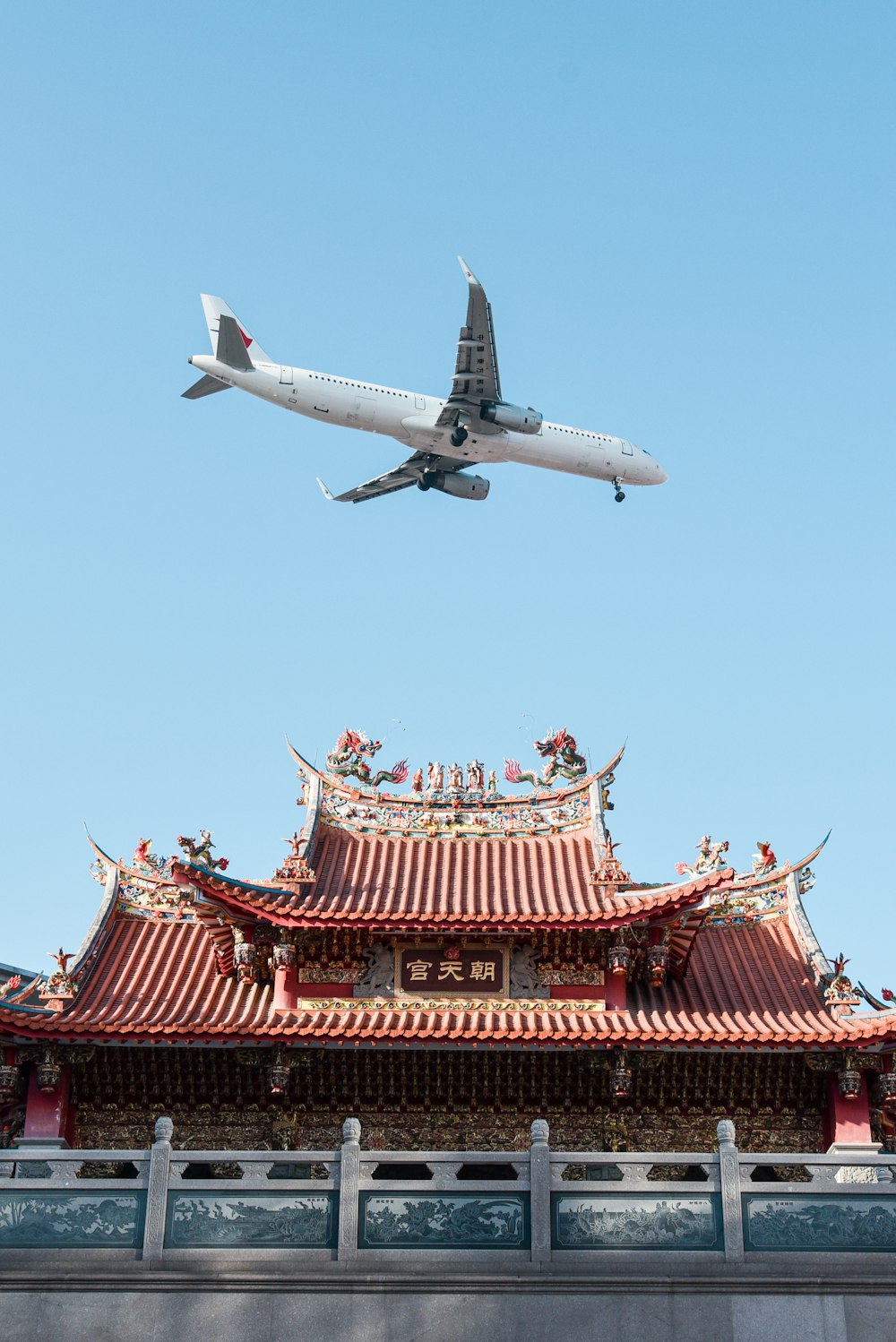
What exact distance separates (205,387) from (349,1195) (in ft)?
111

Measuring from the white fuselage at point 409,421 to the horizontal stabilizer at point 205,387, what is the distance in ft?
2.07

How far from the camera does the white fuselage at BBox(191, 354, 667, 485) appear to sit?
1861 inches

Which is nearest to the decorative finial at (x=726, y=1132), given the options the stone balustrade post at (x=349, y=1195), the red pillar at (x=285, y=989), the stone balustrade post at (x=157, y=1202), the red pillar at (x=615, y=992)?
the stone balustrade post at (x=349, y=1195)

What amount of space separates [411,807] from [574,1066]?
7.12 m

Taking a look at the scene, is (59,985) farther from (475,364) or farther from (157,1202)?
(475,364)

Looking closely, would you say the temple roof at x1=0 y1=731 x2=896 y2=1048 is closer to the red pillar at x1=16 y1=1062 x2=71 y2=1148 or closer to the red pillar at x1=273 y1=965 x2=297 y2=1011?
the red pillar at x1=273 y1=965 x2=297 y2=1011

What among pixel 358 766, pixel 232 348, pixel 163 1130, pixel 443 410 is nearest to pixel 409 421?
pixel 443 410

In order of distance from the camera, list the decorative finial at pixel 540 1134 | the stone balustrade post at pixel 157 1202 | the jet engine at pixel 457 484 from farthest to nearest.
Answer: the jet engine at pixel 457 484, the decorative finial at pixel 540 1134, the stone balustrade post at pixel 157 1202

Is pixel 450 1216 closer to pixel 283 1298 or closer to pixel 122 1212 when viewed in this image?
pixel 283 1298

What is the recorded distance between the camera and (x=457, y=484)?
52.7 metres

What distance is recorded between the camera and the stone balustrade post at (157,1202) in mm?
17641

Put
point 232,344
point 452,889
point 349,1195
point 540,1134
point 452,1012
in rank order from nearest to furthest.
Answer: point 349,1195
point 540,1134
point 452,1012
point 452,889
point 232,344

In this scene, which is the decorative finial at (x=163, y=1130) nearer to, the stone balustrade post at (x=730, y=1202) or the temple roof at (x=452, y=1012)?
the temple roof at (x=452, y=1012)

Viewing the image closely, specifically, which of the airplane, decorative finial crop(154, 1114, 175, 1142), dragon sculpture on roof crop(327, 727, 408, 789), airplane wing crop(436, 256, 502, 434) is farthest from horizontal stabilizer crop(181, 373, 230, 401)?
decorative finial crop(154, 1114, 175, 1142)
